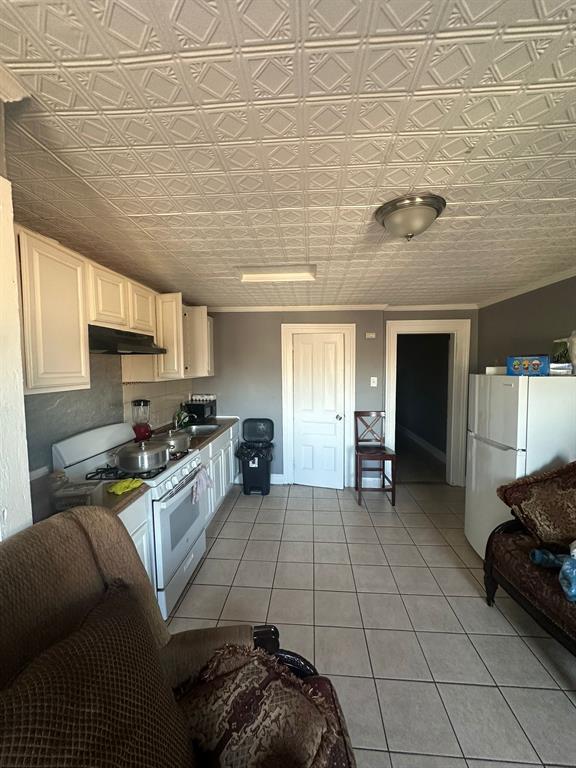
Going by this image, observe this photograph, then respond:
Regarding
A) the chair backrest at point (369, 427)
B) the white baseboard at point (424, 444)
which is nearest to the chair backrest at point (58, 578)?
the chair backrest at point (369, 427)

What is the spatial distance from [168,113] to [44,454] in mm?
1844

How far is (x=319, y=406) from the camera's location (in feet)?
12.1

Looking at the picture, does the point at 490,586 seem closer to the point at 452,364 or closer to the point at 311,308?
the point at 452,364

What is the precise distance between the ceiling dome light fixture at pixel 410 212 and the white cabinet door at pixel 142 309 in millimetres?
1759

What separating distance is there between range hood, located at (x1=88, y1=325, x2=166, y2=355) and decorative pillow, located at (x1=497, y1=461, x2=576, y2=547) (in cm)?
257

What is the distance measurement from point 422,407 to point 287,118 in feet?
18.2

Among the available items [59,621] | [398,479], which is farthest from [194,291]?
[398,479]

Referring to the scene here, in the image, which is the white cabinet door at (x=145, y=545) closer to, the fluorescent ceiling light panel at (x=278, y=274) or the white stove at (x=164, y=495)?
the white stove at (x=164, y=495)

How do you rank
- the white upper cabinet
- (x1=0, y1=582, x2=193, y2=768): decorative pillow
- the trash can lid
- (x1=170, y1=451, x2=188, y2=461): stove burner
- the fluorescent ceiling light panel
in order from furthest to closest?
the trash can lid < the white upper cabinet < the fluorescent ceiling light panel < (x1=170, y1=451, x2=188, y2=461): stove burner < (x1=0, y1=582, x2=193, y2=768): decorative pillow

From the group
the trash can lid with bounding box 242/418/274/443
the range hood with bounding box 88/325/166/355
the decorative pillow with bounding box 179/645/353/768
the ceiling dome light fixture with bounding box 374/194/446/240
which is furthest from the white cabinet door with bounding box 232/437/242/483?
the ceiling dome light fixture with bounding box 374/194/446/240

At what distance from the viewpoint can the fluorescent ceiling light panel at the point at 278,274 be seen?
7.39ft

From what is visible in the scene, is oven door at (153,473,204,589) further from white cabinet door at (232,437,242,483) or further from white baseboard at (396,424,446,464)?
white baseboard at (396,424,446,464)

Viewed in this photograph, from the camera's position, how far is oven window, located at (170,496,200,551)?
1.84 meters

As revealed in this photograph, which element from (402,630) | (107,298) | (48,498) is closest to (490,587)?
(402,630)
